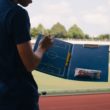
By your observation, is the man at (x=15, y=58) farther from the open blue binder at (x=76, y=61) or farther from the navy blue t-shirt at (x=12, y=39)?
the open blue binder at (x=76, y=61)

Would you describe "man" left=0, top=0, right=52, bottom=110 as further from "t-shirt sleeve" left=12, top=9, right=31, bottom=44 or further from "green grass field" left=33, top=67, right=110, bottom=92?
"green grass field" left=33, top=67, right=110, bottom=92

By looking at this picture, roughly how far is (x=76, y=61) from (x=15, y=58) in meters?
2.01

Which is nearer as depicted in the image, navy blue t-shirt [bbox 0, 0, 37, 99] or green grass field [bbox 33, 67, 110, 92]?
navy blue t-shirt [bbox 0, 0, 37, 99]

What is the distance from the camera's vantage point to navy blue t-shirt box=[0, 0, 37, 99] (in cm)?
240

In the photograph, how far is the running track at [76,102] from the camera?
299 inches

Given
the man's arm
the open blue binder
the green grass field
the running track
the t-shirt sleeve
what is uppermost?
the t-shirt sleeve

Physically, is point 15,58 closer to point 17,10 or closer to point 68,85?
point 17,10

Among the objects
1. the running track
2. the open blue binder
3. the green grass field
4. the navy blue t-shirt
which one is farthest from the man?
the green grass field

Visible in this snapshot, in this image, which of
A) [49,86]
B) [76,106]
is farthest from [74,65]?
[49,86]

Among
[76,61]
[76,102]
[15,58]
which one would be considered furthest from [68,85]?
[15,58]

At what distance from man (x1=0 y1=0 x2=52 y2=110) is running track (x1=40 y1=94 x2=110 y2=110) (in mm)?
4995

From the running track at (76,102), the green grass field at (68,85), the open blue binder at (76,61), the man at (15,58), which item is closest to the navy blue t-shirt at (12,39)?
the man at (15,58)

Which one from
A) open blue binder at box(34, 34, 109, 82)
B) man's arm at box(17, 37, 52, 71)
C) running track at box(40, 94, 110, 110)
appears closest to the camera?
man's arm at box(17, 37, 52, 71)

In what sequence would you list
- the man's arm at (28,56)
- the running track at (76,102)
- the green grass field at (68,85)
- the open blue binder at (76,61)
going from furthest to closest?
1. the green grass field at (68,85)
2. the running track at (76,102)
3. the open blue binder at (76,61)
4. the man's arm at (28,56)
